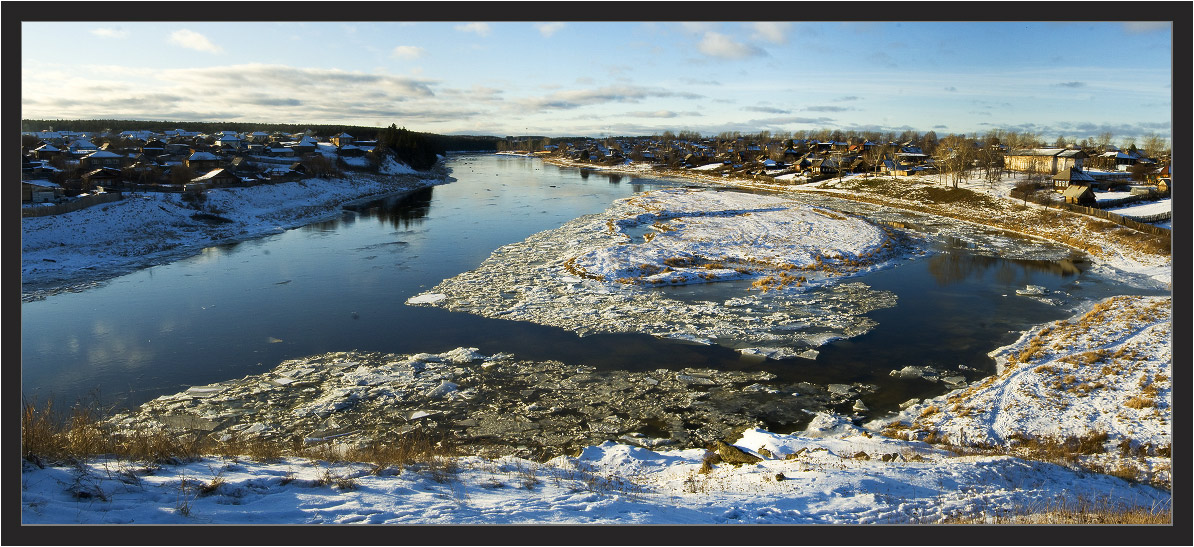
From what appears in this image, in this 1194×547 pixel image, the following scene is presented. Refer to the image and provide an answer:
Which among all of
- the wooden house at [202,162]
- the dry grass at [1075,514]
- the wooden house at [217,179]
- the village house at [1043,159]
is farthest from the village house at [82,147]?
the village house at [1043,159]

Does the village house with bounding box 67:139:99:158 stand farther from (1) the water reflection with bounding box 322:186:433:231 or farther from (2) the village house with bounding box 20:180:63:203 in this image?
(1) the water reflection with bounding box 322:186:433:231

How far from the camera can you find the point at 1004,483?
264 inches

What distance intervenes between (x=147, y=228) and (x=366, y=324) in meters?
19.7

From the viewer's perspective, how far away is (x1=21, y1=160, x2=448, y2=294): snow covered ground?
846 inches

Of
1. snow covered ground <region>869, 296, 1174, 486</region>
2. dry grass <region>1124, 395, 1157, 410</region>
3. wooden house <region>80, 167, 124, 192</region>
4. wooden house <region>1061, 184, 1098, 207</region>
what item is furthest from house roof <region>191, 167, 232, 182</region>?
wooden house <region>1061, 184, 1098, 207</region>

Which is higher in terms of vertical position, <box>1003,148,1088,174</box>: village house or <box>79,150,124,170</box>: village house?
<box>1003,148,1088,174</box>: village house

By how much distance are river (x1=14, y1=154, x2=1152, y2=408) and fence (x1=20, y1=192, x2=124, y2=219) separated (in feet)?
20.4

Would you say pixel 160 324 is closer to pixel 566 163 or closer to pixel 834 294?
pixel 834 294

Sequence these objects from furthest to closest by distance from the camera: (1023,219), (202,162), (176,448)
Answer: (202,162) < (1023,219) < (176,448)

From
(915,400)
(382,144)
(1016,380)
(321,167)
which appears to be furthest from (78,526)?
(382,144)

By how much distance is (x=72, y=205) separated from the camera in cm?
2605

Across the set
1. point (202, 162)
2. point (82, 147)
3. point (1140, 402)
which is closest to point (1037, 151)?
point (1140, 402)

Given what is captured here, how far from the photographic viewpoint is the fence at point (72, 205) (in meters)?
24.3

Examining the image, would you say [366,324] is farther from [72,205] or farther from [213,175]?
[213,175]
